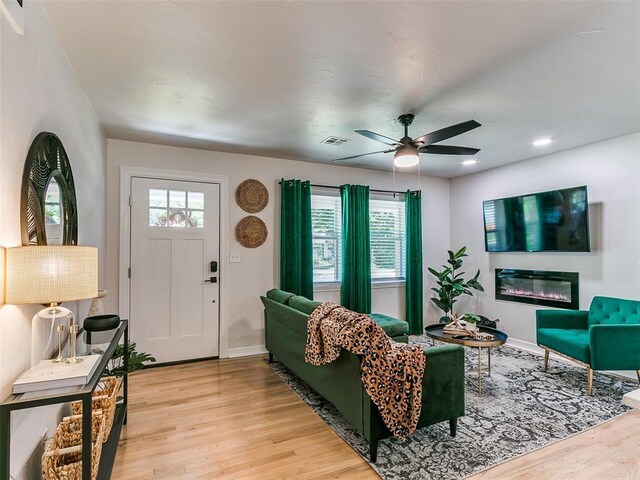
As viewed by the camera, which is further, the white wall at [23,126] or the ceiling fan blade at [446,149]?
the ceiling fan blade at [446,149]

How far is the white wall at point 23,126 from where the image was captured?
130 cm

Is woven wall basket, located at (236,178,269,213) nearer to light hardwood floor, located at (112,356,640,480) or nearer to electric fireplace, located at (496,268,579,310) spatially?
light hardwood floor, located at (112,356,640,480)

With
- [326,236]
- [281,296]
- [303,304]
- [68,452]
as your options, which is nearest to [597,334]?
[303,304]

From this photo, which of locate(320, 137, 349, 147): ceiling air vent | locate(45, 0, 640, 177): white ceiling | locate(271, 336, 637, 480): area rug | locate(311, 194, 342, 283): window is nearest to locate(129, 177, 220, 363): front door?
locate(45, 0, 640, 177): white ceiling

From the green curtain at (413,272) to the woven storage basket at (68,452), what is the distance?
4.32 metres

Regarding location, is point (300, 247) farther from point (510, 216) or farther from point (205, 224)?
point (510, 216)

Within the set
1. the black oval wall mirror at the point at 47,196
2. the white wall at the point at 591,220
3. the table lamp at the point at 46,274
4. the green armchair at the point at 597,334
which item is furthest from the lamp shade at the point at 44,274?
the white wall at the point at 591,220

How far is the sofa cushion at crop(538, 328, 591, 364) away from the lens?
3.18 m

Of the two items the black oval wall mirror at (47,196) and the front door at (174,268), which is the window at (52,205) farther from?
the front door at (174,268)

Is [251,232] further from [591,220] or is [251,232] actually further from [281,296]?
[591,220]

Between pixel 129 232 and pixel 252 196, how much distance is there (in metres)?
1.46

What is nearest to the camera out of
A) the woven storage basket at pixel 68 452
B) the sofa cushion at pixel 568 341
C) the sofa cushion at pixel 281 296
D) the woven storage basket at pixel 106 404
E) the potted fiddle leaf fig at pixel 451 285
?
the woven storage basket at pixel 68 452

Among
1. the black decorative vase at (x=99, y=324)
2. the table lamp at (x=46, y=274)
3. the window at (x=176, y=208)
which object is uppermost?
the window at (x=176, y=208)

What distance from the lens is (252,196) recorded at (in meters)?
→ 4.35
